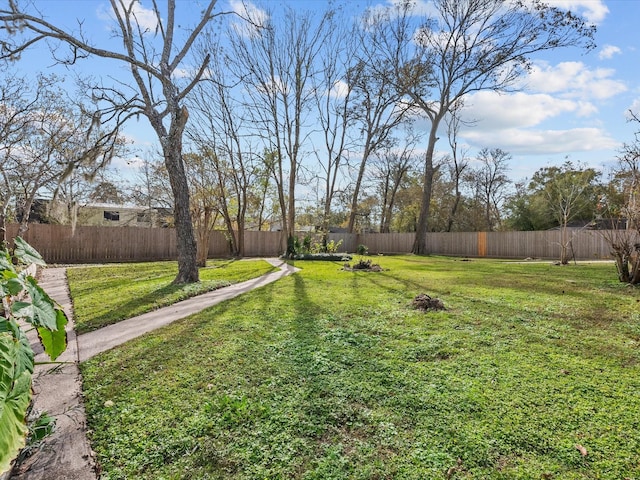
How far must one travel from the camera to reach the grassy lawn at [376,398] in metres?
1.68

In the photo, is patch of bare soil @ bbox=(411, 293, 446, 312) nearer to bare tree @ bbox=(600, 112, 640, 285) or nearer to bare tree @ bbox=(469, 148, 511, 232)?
bare tree @ bbox=(600, 112, 640, 285)

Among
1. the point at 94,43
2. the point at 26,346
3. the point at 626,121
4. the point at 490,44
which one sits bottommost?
the point at 26,346

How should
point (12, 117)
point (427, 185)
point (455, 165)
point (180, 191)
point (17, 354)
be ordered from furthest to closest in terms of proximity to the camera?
point (455, 165), point (427, 185), point (12, 117), point (180, 191), point (17, 354)

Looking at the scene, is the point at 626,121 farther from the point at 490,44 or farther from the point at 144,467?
the point at 144,467

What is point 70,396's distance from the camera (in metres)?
2.36

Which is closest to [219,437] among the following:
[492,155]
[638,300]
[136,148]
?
[638,300]

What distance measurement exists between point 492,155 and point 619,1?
21661mm

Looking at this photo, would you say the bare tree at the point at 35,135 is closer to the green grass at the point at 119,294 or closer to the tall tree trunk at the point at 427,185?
the green grass at the point at 119,294

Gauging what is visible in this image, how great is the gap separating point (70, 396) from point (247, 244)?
16.7m

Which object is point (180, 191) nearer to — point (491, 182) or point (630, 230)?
point (630, 230)

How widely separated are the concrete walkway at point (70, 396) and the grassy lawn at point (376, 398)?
84mm

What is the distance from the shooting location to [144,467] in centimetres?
168

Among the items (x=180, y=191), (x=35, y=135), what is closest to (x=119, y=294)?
(x=180, y=191)

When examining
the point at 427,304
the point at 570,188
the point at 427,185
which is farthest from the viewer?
the point at 570,188
